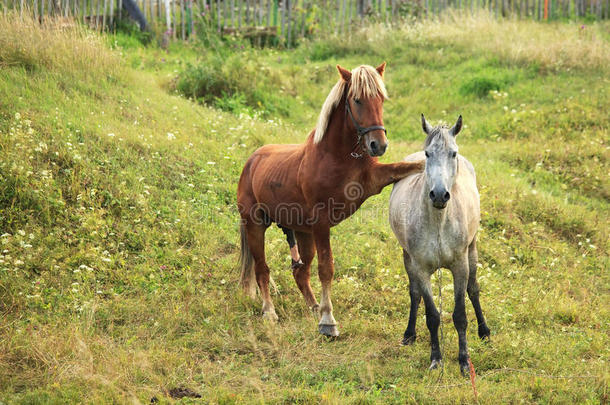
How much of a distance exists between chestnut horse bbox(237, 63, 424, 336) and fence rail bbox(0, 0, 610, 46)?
333 inches

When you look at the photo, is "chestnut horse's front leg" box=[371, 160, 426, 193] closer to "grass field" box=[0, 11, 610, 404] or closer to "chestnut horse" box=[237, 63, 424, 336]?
"chestnut horse" box=[237, 63, 424, 336]

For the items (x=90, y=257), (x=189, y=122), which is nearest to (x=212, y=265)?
(x=90, y=257)

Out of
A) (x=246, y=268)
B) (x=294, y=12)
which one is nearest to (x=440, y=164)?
(x=246, y=268)

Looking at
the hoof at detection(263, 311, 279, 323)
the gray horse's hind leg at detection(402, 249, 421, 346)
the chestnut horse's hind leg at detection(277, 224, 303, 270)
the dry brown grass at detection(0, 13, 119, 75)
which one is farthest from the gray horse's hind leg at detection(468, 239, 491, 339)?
the dry brown grass at detection(0, 13, 119, 75)

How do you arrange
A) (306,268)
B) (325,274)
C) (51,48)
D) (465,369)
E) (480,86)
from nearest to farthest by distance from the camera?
(465,369), (325,274), (306,268), (51,48), (480,86)

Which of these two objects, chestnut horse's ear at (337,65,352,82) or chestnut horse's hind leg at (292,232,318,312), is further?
chestnut horse's hind leg at (292,232,318,312)

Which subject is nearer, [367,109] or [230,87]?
[367,109]

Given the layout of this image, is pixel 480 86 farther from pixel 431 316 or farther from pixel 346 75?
pixel 431 316

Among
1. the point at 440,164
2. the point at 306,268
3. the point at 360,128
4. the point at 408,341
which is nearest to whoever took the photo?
the point at 440,164

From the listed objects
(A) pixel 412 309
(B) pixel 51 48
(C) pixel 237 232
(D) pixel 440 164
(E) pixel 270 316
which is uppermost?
(B) pixel 51 48

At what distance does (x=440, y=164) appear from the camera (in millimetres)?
4652

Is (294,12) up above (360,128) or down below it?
above

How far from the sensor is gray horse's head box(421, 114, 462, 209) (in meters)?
4.52

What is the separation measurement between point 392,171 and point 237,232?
2.84 meters
